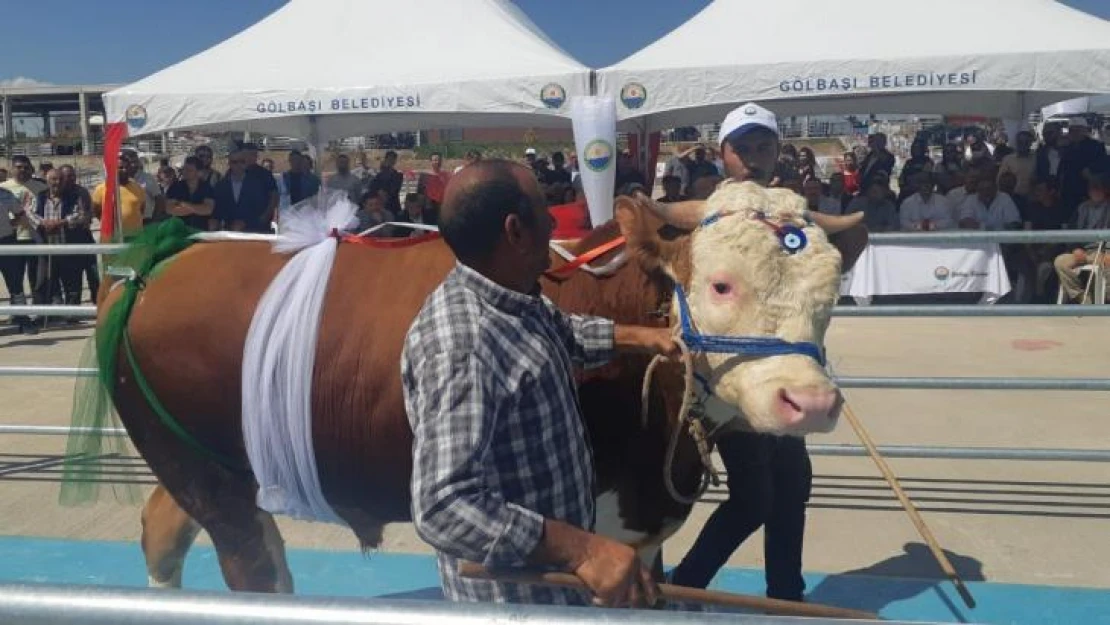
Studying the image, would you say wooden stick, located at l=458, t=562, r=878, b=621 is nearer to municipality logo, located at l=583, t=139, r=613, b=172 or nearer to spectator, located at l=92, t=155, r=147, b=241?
municipality logo, located at l=583, t=139, r=613, b=172

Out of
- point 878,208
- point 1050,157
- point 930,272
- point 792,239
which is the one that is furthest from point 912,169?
point 792,239

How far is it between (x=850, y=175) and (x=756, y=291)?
14.5 metres

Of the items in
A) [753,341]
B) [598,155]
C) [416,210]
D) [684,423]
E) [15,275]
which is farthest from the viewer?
[416,210]

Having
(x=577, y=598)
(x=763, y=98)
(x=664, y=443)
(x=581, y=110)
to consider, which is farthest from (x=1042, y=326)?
(x=577, y=598)

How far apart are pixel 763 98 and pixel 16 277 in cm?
794

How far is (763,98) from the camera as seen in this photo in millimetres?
9320

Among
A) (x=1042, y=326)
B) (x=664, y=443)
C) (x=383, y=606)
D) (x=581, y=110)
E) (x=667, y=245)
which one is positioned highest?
(x=581, y=110)

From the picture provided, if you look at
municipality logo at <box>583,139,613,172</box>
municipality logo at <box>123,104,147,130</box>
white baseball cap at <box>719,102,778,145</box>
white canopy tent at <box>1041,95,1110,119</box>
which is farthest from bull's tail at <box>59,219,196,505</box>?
white canopy tent at <box>1041,95,1110,119</box>

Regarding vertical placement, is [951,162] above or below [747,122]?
below

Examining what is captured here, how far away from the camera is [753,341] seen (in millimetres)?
2303

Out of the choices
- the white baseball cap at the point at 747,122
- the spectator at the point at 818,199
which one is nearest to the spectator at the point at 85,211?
the spectator at the point at 818,199

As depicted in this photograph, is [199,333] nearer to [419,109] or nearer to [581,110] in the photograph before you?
[581,110]

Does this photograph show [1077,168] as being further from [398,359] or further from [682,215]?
[398,359]

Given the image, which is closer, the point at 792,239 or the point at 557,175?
the point at 792,239
